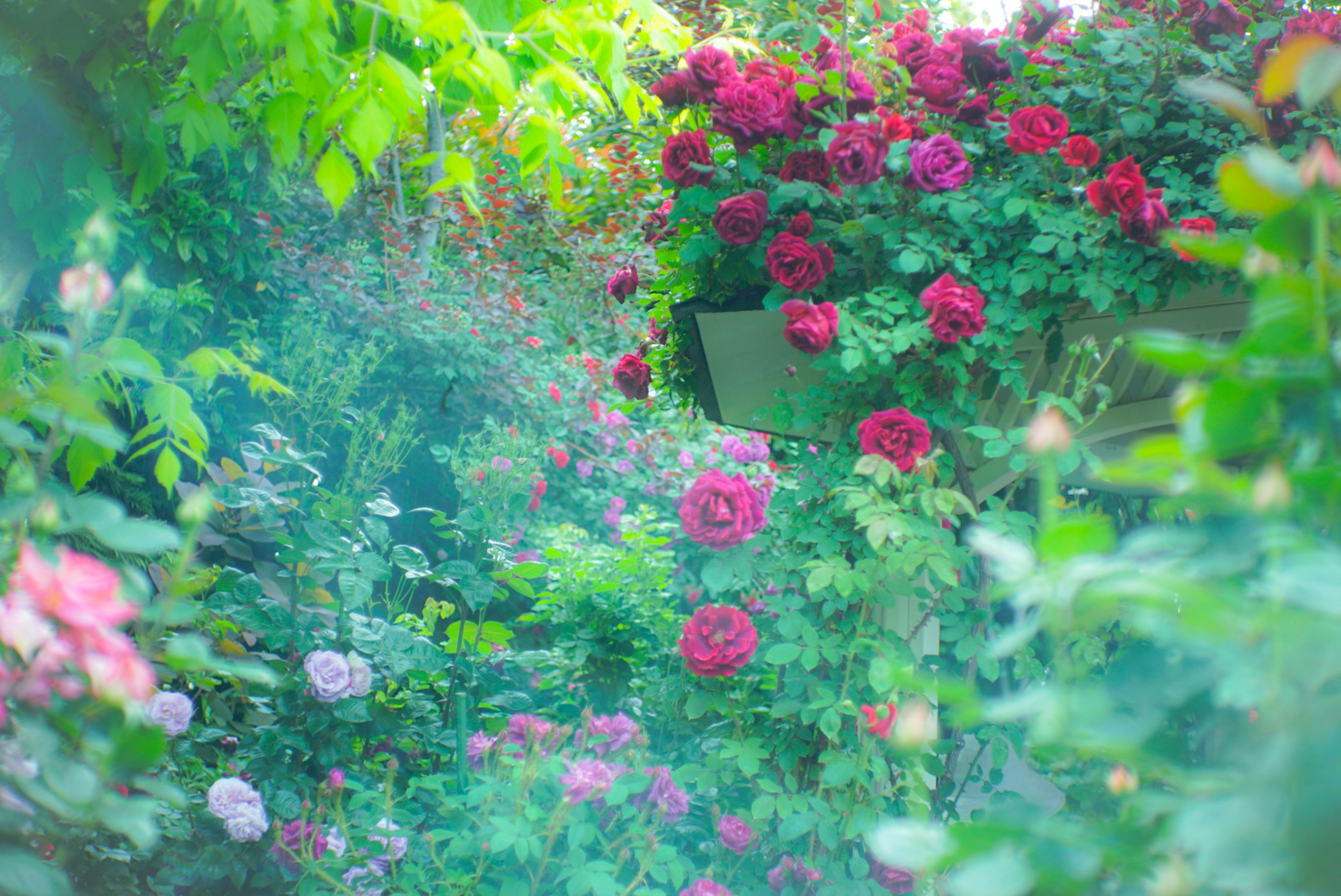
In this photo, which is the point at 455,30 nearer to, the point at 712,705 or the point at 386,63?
the point at 386,63

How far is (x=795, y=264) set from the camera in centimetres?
154

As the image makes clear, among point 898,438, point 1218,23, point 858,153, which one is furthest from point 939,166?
point 1218,23

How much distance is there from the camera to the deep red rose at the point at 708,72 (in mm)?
1616

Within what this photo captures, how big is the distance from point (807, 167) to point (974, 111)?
1.06 ft

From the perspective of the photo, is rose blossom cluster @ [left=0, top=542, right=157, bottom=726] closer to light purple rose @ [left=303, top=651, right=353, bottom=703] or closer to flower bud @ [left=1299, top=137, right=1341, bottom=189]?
flower bud @ [left=1299, top=137, right=1341, bottom=189]

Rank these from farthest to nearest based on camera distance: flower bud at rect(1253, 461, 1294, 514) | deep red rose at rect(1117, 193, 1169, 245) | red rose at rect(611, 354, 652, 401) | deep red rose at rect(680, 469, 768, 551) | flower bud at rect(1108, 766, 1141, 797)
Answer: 1. red rose at rect(611, 354, 652, 401)
2. deep red rose at rect(680, 469, 768, 551)
3. deep red rose at rect(1117, 193, 1169, 245)
4. flower bud at rect(1108, 766, 1141, 797)
5. flower bud at rect(1253, 461, 1294, 514)

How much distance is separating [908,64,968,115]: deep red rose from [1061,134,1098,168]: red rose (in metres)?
0.22

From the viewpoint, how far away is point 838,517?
1.60 meters

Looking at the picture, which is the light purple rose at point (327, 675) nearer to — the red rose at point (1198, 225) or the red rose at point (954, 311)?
the red rose at point (954, 311)

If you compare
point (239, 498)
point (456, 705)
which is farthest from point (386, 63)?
point (456, 705)

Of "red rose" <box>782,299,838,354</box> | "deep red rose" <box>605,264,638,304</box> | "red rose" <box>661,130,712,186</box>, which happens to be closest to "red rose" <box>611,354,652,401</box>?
"deep red rose" <box>605,264,638,304</box>

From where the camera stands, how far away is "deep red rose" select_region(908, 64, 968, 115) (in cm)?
155

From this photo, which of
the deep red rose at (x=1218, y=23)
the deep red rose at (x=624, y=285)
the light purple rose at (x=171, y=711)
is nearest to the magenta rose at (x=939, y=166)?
the deep red rose at (x=1218, y=23)

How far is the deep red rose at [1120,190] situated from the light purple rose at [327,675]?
159cm
